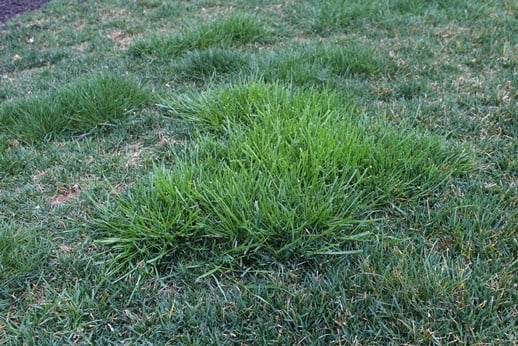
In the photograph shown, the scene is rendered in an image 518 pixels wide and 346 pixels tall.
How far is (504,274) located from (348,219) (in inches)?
20.7

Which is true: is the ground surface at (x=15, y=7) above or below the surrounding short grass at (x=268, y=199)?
below

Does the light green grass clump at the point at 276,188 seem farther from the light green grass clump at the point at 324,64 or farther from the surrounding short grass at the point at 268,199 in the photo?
the light green grass clump at the point at 324,64

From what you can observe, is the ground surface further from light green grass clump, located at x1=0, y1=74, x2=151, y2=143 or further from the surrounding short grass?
light green grass clump, located at x1=0, y1=74, x2=151, y2=143

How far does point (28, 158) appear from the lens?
242cm

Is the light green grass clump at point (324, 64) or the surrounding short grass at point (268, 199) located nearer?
the surrounding short grass at point (268, 199)

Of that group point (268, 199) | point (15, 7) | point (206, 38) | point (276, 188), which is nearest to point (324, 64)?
point (206, 38)

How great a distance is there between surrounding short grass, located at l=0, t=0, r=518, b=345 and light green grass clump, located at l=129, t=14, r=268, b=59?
27 cm

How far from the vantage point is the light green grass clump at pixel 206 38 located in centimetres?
357

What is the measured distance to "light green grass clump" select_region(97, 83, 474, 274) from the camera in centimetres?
173

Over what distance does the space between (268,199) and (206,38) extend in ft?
7.24

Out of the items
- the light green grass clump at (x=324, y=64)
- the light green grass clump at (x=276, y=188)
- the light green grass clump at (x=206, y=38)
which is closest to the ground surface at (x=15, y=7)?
the light green grass clump at (x=206, y=38)

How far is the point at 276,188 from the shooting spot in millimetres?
1864

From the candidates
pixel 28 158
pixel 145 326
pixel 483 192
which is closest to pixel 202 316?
pixel 145 326

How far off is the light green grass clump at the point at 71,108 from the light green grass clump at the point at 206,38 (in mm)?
740
